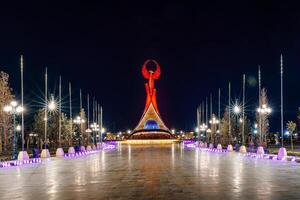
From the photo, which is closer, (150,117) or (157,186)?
(157,186)

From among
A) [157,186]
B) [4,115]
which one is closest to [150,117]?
[4,115]

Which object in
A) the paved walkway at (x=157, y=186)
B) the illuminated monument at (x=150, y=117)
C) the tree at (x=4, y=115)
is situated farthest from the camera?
the illuminated monument at (x=150, y=117)

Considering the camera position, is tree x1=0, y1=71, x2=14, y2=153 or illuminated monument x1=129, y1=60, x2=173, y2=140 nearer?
tree x1=0, y1=71, x2=14, y2=153

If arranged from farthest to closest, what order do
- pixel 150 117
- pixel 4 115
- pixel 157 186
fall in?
pixel 150 117 < pixel 4 115 < pixel 157 186

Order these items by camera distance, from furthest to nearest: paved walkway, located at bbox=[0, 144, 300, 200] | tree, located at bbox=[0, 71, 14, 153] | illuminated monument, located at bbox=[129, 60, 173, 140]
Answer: illuminated monument, located at bbox=[129, 60, 173, 140] → tree, located at bbox=[0, 71, 14, 153] → paved walkway, located at bbox=[0, 144, 300, 200]

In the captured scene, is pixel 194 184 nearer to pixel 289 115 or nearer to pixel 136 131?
pixel 136 131

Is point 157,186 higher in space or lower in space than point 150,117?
lower

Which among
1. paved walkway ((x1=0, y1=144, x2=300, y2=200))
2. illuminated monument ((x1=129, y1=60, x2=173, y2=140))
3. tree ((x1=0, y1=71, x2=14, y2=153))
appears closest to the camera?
paved walkway ((x1=0, y1=144, x2=300, y2=200))

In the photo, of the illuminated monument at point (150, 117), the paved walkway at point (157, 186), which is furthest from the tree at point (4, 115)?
the illuminated monument at point (150, 117)

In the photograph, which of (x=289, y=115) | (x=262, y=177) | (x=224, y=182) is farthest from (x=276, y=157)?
(x=289, y=115)

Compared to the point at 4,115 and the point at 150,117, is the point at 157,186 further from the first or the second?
the point at 150,117

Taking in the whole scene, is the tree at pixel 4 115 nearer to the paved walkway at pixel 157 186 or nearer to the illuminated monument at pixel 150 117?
the paved walkway at pixel 157 186

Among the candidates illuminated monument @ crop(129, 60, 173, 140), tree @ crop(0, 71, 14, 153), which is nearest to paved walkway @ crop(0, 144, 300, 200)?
tree @ crop(0, 71, 14, 153)

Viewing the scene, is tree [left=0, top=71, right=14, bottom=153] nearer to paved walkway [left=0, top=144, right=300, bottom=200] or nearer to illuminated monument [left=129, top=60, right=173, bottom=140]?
paved walkway [left=0, top=144, right=300, bottom=200]
